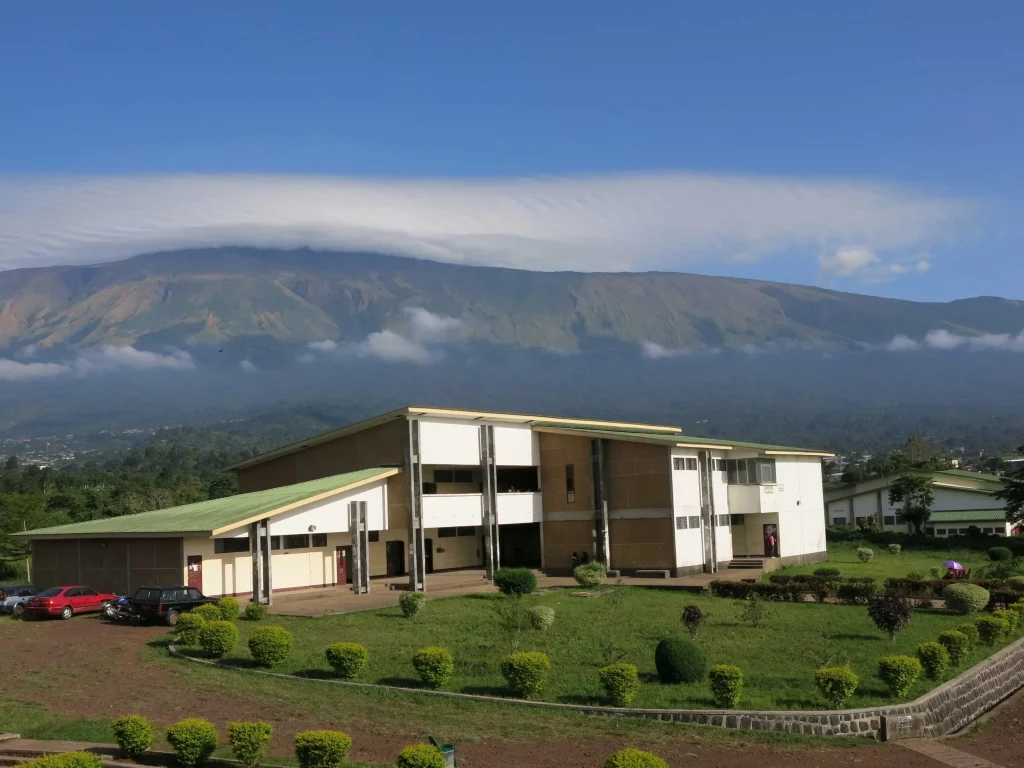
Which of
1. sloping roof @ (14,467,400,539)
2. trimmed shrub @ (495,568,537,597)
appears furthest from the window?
trimmed shrub @ (495,568,537,597)

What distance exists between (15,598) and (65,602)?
9.89ft

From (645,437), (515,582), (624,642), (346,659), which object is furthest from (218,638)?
(645,437)

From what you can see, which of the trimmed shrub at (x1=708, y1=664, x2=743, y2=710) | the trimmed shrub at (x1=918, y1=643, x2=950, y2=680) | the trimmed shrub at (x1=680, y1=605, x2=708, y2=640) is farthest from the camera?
the trimmed shrub at (x1=680, y1=605, x2=708, y2=640)

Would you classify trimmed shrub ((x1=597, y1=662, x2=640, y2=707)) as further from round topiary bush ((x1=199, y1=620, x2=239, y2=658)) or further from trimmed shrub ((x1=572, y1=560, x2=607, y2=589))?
trimmed shrub ((x1=572, y1=560, x2=607, y2=589))

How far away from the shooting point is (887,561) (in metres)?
55.8

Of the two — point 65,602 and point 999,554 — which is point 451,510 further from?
point 999,554

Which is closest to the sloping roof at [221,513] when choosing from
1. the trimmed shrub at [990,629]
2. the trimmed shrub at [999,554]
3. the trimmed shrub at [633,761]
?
the trimmed shrub at [990,629]

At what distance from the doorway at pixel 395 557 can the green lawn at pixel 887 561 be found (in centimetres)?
Result: 1697

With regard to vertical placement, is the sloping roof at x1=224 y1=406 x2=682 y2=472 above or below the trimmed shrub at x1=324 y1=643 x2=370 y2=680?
above

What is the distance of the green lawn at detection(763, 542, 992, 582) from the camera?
161 feet

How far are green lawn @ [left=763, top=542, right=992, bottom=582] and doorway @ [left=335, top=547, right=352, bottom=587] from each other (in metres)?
18.7

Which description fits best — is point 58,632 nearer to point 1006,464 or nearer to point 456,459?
point 456,459

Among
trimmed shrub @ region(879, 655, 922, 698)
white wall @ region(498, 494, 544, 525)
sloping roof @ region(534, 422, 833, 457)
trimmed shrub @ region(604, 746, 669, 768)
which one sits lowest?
trimmed shrub @ region(879, 655, 922, 698)

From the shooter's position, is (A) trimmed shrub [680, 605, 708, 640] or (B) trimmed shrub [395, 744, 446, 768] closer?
(B) trimmed shrub [395, 744, 446, 768]
